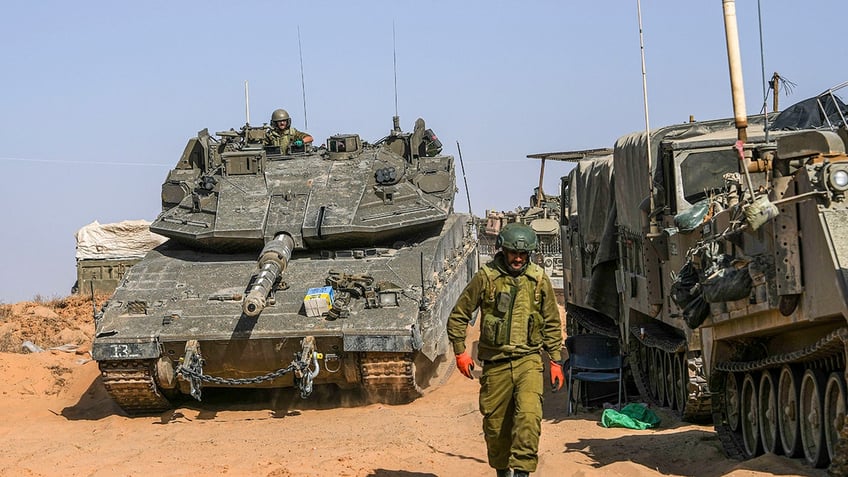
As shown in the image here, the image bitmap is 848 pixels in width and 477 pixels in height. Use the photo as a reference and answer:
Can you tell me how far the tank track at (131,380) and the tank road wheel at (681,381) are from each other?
5259mm

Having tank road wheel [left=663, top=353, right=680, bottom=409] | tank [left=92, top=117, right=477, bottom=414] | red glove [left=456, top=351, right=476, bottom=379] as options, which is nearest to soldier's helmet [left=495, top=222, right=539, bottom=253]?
red glove [left=456, top=351, right=476, bottom=379]

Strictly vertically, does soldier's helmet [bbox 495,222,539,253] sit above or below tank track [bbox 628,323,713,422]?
above

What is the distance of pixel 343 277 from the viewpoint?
42.2 feet

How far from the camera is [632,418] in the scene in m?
10.5

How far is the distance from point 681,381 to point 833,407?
3.90 meters

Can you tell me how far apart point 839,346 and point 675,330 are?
5056 mm

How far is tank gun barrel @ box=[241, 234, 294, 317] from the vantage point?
11945mm

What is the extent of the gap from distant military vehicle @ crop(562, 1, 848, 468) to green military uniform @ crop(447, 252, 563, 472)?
107cm

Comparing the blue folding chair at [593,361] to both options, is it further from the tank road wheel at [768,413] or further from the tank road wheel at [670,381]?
the tank road wheel at [768,413]

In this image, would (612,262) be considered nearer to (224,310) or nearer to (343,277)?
(343,277)

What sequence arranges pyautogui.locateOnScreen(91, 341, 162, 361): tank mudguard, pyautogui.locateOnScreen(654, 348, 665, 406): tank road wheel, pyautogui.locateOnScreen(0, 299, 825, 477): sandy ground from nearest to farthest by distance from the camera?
pyautogui.locateOnScreen(0, 299, 825, 477): sandy ground → pyautogui.locateOnScreen(654, 348, 665, 406): tank road wheel → pyautogui.locateOnScreen(91, 341, 162, 361): tank mudguard

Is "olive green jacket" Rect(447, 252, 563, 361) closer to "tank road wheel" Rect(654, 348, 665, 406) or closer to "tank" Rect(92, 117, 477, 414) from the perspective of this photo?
"tank road wheel" Rect(654, 348, 665, 406)

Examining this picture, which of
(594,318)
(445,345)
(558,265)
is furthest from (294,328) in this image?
(558,265)

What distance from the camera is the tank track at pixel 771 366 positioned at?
614cm
